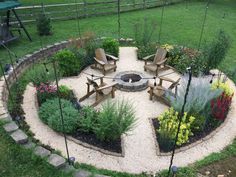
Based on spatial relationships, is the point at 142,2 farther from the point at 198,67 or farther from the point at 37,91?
the point at 37,91

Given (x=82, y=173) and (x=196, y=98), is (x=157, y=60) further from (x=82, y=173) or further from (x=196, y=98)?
(x=82, y=173)

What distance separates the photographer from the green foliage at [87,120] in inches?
231

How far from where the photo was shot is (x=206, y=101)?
6180mm

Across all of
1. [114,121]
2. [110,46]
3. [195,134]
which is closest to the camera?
[114,121]

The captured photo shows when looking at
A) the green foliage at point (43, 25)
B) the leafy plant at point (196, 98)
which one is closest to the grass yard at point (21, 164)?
the leafy plant at point (196, 98)

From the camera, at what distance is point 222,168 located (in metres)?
5.32

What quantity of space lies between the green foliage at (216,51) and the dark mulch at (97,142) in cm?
376

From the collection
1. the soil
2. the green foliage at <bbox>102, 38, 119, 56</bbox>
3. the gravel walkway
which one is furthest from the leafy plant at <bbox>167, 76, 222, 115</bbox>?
the green foliage at <bbox>102, 38, 119, 56</bbox>

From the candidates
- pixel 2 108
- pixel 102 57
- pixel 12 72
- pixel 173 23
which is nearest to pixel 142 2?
pixel 173 23

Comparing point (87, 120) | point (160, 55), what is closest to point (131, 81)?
point (160, 55)

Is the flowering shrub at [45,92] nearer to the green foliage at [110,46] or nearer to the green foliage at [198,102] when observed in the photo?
the green foliage at [110,46]

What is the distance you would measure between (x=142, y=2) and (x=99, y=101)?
970 cm

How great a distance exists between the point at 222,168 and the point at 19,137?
3803 mm

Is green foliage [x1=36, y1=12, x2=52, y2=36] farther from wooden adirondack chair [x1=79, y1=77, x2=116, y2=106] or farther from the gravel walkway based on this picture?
wooden adirondack chair [x1=79, y1=77, x2=116, y2=106]
